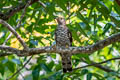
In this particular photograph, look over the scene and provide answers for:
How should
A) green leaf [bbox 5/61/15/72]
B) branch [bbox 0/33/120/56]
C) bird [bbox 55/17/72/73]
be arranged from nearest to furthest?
branch [bbox 0/33/120/56] → bird [bbox 55/17/72/73] → green leaf [bbox 5/61/15/72]

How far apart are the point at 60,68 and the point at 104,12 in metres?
1.11

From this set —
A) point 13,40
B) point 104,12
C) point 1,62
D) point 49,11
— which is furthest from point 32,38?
point 104,12

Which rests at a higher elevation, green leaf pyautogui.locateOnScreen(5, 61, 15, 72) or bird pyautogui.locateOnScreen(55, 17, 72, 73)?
bird pyautogui.locateOnScreen(55, 17, 72, 73)

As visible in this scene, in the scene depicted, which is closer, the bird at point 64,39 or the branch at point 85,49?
the branch at point 85,49

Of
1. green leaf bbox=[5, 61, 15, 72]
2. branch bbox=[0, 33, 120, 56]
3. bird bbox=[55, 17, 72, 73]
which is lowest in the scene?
green leaf bbox=[5, 61, 15, 72]

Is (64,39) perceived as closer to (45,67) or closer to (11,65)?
(45,67)

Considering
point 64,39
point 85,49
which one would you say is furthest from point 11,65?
point 85,49

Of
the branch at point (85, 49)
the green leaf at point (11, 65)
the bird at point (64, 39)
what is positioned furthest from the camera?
the green leaf at point (11, 65)

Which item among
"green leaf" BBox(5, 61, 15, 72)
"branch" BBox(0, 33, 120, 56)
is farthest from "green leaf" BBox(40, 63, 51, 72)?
"branch" BBox(0, 33, 120, 56)

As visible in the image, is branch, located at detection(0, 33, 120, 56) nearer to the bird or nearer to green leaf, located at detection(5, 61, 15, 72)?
the bird

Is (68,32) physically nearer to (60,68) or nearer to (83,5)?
(60,68)

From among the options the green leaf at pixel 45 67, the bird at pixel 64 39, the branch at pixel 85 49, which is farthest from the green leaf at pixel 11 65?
the branch at pixel 85 49

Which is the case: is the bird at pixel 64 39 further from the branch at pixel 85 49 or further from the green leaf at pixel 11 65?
the green leaf at pixel 11 65

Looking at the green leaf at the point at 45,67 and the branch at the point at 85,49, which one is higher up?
the branch at the point at 85,49
